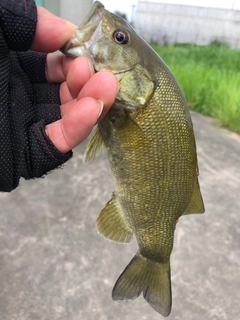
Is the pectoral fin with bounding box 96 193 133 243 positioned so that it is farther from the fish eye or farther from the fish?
the fish eye

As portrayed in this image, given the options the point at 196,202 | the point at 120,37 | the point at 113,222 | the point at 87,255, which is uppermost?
the point at 120,37

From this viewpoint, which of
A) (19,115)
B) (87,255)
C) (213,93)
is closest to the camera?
(19,115)

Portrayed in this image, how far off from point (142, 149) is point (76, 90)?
30cm

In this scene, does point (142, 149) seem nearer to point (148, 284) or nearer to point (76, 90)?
point (76, 90)

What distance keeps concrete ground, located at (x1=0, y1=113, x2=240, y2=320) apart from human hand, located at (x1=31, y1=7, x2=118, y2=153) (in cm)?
160

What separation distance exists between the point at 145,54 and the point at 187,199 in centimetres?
56

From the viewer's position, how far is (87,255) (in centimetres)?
282

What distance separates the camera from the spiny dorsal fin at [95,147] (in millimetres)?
1317

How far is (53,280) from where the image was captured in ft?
8.47

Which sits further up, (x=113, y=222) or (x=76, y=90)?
(x=76, y=90)

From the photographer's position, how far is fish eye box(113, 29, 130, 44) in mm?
1163

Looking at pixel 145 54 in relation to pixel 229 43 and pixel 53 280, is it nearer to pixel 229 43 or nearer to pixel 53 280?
pixel 53 280

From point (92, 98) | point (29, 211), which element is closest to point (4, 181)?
point (92, 98)

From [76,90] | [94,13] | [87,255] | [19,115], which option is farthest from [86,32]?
[87,255]
